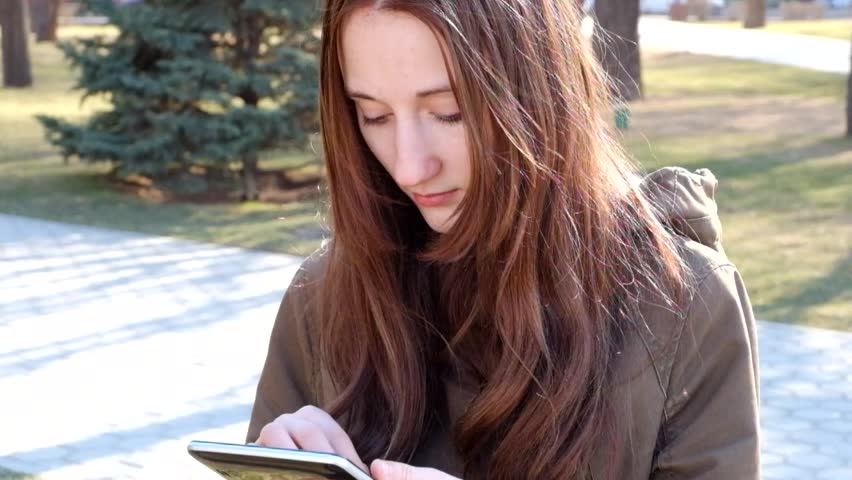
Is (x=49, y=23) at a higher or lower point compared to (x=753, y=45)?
higher

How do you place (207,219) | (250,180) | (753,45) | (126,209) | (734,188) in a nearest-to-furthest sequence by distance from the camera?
1. (207,219)
2. (126,209)
3. (250,180)
4. (734,188)
5. (753,45)

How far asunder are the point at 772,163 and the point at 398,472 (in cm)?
1195

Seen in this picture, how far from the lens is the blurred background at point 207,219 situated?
5.80m

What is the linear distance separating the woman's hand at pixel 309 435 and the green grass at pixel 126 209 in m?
6.06

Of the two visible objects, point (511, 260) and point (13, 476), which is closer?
point (511, 260)

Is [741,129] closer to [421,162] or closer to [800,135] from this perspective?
[800,135]

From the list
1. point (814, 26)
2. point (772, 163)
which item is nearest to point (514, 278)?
point (772, 163)

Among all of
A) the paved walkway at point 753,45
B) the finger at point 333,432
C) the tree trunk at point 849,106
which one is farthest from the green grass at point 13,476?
the paved walkway at point 753,45

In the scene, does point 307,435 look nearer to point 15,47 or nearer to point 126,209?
point 126,209

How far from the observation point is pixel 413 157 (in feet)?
6.25

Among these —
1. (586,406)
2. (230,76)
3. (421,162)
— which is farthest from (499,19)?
(230,76)

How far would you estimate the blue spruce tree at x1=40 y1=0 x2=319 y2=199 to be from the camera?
11156mm

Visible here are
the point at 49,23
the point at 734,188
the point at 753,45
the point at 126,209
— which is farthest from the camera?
the point at 49,23

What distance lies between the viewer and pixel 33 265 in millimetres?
8773
